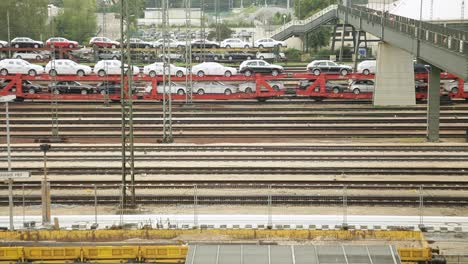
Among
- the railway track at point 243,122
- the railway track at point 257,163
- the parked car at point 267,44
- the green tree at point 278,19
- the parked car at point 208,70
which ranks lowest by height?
the railway track at point 257,163

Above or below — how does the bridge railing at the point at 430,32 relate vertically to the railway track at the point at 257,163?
above

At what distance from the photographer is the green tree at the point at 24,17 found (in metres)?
69.9

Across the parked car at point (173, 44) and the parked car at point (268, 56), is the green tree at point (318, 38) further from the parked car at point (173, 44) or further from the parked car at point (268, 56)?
the parked car at point (173, 44)

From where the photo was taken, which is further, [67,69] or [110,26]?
[110,26]

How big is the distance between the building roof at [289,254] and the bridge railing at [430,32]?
10.2m

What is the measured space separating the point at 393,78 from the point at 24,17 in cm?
3644

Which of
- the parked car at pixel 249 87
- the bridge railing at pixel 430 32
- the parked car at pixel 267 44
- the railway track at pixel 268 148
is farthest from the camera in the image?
the parked car at pixel 267 44

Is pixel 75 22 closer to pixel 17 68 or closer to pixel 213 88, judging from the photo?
pixel 17 68

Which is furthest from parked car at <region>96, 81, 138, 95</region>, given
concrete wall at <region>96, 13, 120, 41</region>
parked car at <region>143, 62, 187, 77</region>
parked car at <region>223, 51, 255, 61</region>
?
concrete wall at <region>96, 13, 120, 41</region>

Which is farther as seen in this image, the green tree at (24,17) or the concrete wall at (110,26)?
the concrete wall at (110,26)

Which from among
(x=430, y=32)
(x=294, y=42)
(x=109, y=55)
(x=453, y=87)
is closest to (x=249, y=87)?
(x=453, y=87)

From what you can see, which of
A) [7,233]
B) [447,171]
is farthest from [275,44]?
[7,233]

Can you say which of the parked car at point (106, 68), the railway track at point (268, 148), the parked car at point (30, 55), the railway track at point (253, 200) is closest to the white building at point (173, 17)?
the parked car at point (30, 55)

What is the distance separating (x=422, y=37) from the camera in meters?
35.0
